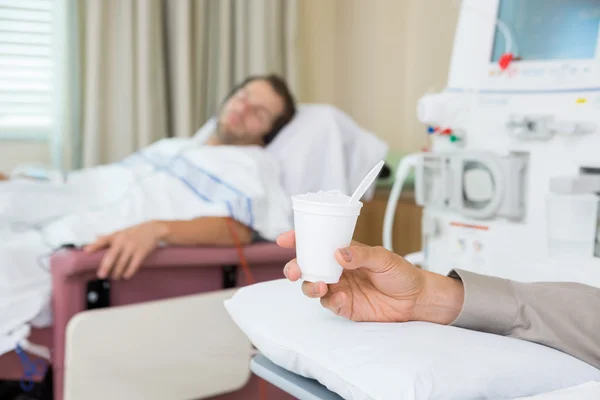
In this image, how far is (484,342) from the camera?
837 millimetres

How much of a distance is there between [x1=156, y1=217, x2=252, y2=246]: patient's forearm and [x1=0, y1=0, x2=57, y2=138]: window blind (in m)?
1.14

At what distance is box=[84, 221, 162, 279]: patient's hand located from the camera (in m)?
1.40

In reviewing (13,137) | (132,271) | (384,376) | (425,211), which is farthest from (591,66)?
(13,137)

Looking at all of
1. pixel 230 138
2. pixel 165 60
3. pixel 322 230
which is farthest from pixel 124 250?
pixel 165 60

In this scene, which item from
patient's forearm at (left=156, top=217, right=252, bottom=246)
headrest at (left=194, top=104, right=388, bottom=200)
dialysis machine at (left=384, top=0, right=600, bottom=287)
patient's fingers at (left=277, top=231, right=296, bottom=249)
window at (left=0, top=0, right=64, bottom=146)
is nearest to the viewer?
patient's fingers at (left=277, top=231, right=296, bottom=249)

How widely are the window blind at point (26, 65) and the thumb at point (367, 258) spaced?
1.90 metres

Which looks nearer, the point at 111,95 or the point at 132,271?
the point at 132,271

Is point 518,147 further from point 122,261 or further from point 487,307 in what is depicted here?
point 122,261

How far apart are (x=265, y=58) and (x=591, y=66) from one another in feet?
5.70

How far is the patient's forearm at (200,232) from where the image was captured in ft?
4.96

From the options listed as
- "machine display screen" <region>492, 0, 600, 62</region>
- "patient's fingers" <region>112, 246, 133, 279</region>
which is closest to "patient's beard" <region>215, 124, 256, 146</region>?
"patient's fingers" <region>112, 246, 133, 279</region>

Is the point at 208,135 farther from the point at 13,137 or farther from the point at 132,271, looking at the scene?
the point at 132,271

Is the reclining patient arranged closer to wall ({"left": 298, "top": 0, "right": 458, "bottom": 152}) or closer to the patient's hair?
the patient's hair

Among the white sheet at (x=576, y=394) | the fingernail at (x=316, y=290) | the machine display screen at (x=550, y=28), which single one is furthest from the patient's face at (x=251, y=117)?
the white sheet at (x=576, y=394)
